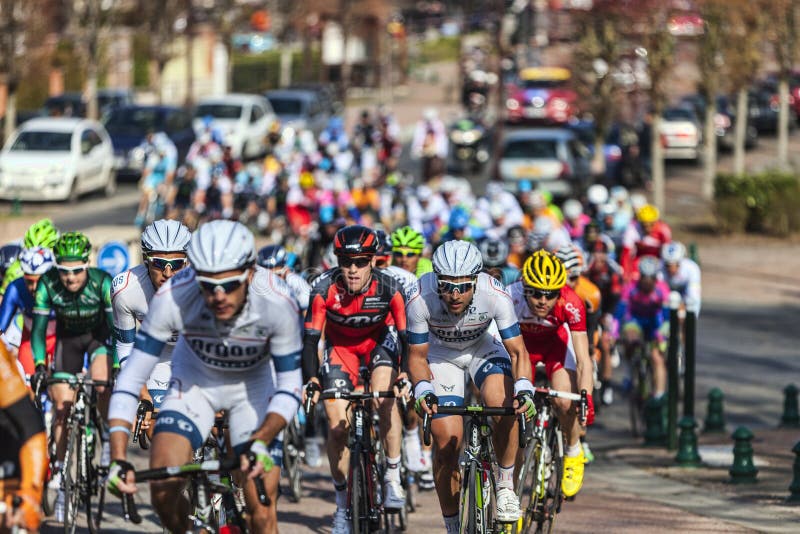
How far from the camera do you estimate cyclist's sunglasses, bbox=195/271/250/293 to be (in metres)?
6.83

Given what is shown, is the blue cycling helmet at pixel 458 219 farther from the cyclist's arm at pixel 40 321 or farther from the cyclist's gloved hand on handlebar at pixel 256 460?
the cyclist's gloved hand on handlebar at pixel 256 460

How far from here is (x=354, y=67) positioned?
70.1 meters

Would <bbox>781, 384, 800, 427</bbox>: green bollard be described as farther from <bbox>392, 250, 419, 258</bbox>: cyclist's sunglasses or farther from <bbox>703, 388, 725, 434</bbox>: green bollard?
<bbox>392, 250, 419, 258</bbox>: cyclist's sunglasses

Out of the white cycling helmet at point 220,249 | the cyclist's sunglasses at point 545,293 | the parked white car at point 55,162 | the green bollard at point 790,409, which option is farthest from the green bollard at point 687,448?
the parked white car at point 55,162

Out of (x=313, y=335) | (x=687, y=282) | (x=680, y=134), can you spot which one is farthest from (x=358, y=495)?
(x=680, y=134)

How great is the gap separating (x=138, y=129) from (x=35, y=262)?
25524 mm

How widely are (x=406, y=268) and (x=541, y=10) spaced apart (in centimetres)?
4243

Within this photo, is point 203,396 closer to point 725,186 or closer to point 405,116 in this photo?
point 725,186

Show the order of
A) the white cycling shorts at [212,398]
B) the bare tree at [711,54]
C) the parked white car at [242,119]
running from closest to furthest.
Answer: the white cycling shorts at [212,398]
the bare tree at [711,54]
the parked white car at [242,119]

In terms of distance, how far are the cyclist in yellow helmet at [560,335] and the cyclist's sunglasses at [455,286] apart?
1069 millimetres

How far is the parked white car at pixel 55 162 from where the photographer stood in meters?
31.0

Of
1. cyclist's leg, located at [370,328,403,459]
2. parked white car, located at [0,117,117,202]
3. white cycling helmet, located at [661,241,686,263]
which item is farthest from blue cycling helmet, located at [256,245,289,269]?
parked white car, located at [0,117,117,202]

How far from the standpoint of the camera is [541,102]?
45.2 meters

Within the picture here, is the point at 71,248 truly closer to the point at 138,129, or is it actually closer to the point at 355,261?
the point at 355,261
